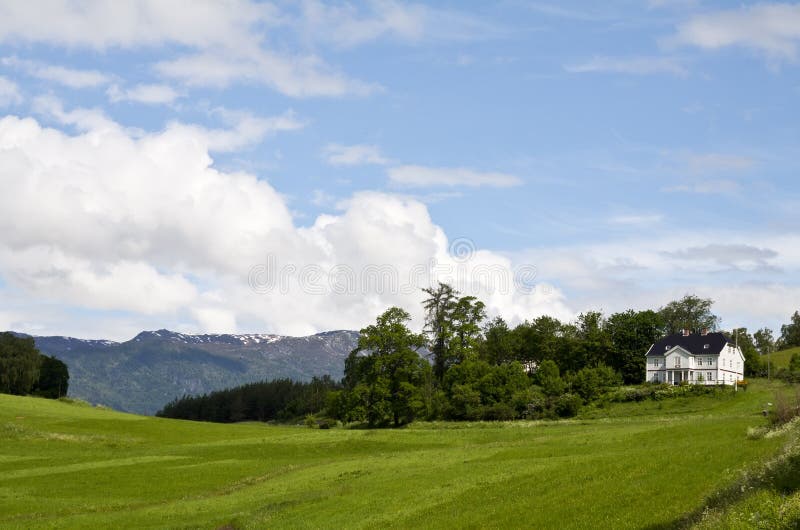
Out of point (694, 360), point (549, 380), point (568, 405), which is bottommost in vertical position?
point (568, 405)

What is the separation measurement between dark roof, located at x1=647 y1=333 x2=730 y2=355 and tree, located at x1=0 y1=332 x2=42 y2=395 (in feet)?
475

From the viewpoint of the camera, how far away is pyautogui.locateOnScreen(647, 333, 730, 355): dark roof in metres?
136

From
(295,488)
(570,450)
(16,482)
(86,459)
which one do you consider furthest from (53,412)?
(570,450)

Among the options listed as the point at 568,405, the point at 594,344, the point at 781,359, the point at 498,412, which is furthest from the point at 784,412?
the point at 781,359

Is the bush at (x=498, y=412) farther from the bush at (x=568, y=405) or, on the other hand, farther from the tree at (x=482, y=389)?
the bush at (x=568, y=405)

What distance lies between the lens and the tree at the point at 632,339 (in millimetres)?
142125

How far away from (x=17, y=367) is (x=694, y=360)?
154 m

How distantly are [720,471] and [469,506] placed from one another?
1068 cm

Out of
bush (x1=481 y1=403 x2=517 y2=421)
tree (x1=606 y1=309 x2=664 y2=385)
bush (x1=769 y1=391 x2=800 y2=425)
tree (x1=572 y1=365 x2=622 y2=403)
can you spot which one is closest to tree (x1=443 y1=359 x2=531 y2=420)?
bush (x1=481 y1=403 x2=517 y2=421)

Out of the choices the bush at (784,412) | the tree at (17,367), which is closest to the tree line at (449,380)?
the bush at (784,412)

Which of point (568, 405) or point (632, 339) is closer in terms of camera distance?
point (568, 405)

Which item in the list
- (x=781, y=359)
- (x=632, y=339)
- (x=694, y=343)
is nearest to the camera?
(x=694, y=343)

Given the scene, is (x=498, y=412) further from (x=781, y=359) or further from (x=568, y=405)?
(x=781, y=359)

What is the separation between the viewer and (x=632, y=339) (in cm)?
14462
